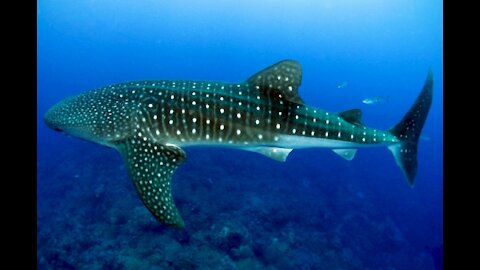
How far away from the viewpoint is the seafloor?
1137 cm

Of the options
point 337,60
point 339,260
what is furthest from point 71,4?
point 339,260

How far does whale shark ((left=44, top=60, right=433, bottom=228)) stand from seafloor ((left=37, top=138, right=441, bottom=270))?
21.4 feet

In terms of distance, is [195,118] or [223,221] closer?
[195,118]

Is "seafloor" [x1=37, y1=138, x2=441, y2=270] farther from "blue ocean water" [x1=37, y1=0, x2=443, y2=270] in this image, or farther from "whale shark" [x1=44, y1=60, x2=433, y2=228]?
"whale shark" [x1=44, y1=60, x2=433, y2=228]

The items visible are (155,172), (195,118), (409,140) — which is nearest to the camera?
(155,172)

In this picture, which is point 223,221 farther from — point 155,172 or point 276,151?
point 155,172

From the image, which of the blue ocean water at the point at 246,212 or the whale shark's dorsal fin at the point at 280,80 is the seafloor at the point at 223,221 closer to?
the blue ocean water at the point at 246,212

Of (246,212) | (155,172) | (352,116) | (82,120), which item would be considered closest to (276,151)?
(352,116)

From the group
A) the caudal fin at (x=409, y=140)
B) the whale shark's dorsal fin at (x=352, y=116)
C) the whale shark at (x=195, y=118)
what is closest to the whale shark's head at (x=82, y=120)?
the whale shark at (x=195, y=118)

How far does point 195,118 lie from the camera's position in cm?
533

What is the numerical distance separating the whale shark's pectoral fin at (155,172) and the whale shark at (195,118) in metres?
0.02

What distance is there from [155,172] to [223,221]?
871cm
